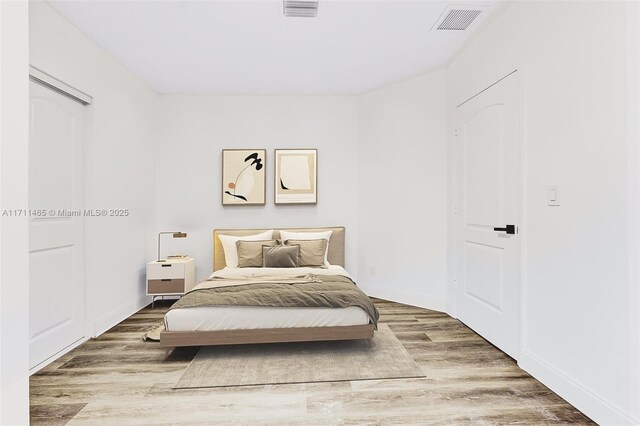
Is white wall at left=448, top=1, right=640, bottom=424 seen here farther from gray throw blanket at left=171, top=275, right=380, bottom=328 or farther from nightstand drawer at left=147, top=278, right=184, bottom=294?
nightstand drawer at left=147, top=278, right=184, bottom=294

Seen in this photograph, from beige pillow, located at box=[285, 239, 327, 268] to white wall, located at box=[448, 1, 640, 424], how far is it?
2233 millimetres

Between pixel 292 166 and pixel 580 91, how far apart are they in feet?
11.1

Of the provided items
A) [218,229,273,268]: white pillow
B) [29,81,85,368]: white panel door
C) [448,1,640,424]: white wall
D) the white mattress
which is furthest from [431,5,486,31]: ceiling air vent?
[29,81,85,368]: white panel door

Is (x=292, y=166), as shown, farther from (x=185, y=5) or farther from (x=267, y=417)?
(x=267, y=417)

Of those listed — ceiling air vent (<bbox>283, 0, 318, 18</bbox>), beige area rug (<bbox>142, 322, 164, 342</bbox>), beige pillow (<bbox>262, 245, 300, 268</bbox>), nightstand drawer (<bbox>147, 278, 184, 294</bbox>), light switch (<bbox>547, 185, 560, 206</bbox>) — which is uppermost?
ceiling air vent (<bbox>283, 0, 318, 18</bbox>)

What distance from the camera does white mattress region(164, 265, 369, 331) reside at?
2836 mm

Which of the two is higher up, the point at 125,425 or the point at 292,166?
the point at 292,166

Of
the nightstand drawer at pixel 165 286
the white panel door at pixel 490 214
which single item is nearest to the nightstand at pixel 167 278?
the nightstand drawer at pixel 165 286

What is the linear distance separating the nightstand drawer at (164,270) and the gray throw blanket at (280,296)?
1275 mm

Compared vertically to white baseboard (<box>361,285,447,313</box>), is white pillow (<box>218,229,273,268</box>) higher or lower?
higher

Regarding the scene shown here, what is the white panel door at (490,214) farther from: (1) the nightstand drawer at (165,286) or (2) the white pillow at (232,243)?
(1) the nightstand drawer at (165,286)

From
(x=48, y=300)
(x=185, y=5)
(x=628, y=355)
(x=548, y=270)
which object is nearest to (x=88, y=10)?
(x=185, y=5)

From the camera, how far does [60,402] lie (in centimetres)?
220

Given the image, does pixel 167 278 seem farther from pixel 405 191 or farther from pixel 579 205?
pixel 579 205
